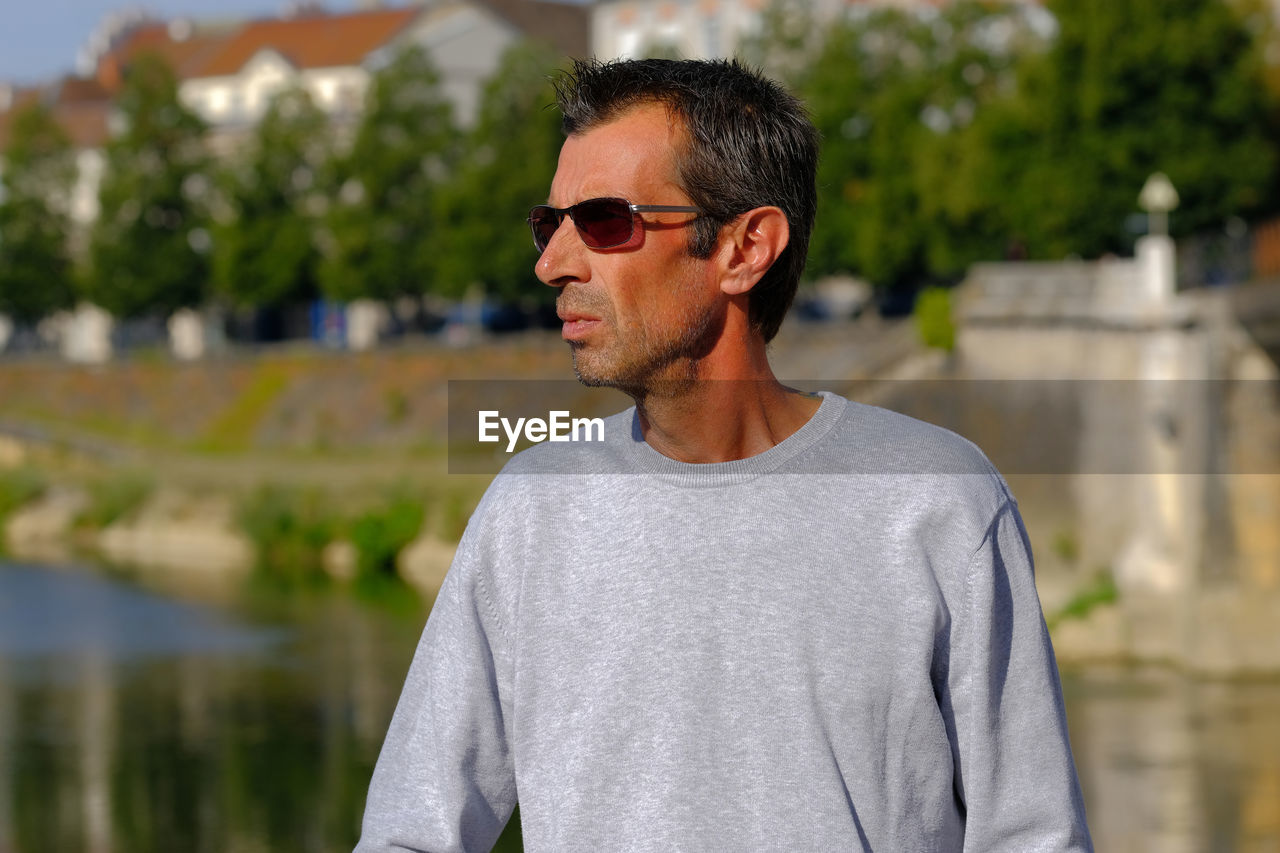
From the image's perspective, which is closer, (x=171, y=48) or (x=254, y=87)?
(x=254, y=87)

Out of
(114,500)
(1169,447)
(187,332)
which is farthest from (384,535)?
(187,332)

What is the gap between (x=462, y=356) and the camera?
135 feet

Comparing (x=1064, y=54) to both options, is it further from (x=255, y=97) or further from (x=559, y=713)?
(x=255, y=97)

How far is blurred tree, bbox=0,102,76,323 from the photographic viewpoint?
49594 millimetres

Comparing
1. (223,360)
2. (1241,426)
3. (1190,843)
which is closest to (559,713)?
(1190,843)

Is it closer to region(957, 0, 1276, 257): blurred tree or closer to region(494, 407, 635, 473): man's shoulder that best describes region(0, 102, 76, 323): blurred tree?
region(957, 0, 1276, 257): blurred tree

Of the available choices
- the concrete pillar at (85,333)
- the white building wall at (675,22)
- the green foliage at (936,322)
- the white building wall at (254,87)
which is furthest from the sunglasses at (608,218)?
the concrete pillar at (85,333)

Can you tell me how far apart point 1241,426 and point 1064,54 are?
1200 centimetres

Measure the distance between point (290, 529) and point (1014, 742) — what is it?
30109mm

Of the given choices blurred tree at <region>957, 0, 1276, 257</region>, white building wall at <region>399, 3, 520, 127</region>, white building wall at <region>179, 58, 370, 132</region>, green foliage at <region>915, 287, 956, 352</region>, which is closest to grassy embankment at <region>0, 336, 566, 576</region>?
green foliage at <region>915, 287, 956, 352</region>

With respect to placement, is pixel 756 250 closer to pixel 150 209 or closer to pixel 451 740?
pixel 451 740

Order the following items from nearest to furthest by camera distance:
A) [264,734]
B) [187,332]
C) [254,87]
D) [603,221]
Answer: [603,221], [264,734], [187,332], [254,87]

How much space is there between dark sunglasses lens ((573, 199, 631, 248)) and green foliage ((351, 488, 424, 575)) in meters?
27.9

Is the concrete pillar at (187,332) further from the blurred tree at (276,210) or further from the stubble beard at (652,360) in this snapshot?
the stubble beard at (652,360)
